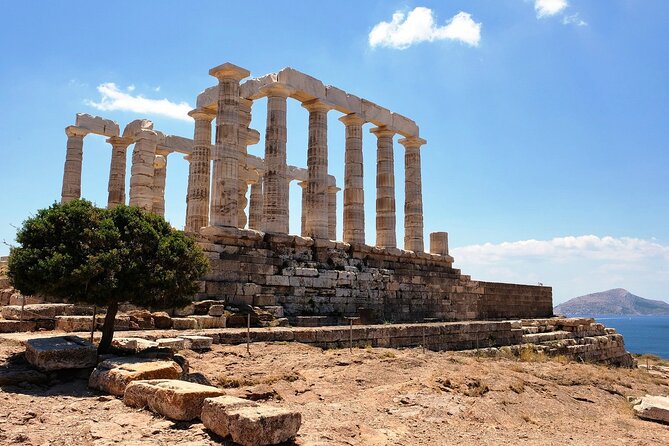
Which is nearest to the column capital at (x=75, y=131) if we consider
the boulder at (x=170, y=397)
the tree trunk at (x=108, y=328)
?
the tree trunk at (x=108, y=328)

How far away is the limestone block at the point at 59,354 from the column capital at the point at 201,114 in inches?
631

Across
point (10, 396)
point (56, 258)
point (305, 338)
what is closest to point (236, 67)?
point (305, 338)

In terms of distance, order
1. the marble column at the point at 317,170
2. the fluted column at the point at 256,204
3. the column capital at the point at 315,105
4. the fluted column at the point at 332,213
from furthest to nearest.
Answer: the fluted column at the point at 332,213, the fluted column at the point at 256,204, the column capital at the point at 315,105, the marble column at the point at 317,170

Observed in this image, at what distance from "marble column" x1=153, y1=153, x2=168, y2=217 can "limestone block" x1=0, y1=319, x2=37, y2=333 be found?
53.5ft

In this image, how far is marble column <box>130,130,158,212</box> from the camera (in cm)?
2603

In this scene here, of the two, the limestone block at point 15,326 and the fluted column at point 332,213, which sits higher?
the fluted column at point 332,213

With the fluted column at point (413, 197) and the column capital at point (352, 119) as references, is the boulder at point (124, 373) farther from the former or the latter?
the fluted column at point (413, 197)

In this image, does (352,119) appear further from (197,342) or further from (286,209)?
(197,342)

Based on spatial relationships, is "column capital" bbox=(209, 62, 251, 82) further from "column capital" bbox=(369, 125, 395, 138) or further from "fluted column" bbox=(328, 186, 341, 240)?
"fluted column" bbox=(328, 186, 341, 240)

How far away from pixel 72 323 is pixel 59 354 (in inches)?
171

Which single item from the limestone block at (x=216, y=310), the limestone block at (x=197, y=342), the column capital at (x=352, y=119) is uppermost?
the column capital at (x=352, y=119)

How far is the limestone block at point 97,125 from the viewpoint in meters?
26.5

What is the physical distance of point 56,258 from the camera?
9.42 m

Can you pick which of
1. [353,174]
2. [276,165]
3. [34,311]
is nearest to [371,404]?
[34,311]
